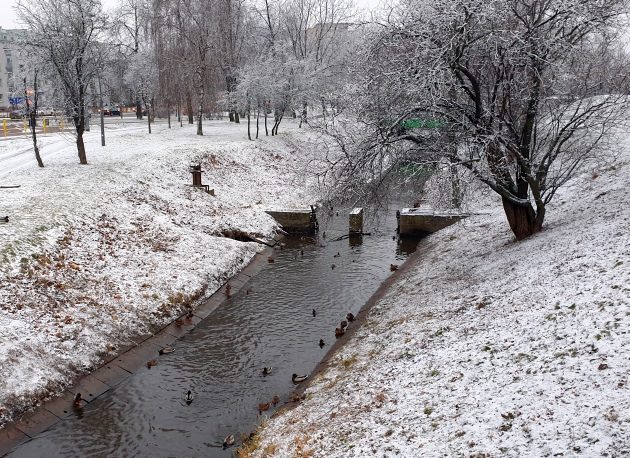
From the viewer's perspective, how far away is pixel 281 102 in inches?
1984

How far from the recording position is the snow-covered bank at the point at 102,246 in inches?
561

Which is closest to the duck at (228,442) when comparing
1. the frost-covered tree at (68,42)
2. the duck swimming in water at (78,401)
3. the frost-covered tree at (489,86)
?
the duck swimming in water at (78,401)

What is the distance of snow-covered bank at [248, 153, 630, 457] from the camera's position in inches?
311

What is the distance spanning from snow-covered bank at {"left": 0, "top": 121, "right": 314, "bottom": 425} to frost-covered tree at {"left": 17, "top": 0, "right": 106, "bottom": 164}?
164 inches

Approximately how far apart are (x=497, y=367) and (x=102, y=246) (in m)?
15.6

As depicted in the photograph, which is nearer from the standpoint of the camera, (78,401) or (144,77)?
(78,401)

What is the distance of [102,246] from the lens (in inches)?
782

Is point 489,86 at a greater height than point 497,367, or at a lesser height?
greater

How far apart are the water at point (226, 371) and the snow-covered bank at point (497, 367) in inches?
58.1

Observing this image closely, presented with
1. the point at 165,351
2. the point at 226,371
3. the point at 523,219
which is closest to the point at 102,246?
the point at 165,351

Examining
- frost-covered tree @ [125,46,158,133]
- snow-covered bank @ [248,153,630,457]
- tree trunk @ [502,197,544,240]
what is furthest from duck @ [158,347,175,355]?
frost-covered tree @ [125,46,158,133]

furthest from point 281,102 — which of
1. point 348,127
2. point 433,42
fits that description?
point 433,42

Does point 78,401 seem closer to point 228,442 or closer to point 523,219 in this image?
point 228,442

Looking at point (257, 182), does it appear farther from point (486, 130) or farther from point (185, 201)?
point (486, 130)
